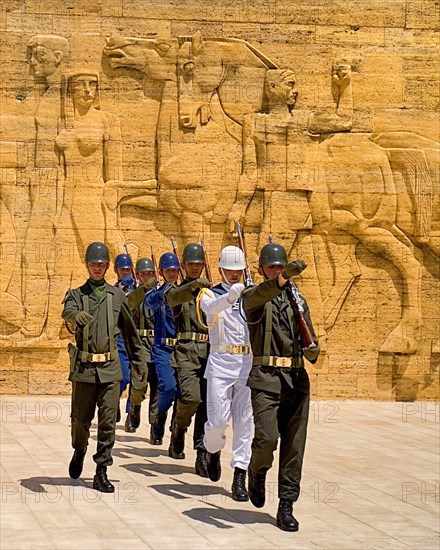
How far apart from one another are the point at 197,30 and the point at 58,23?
164 centimetres

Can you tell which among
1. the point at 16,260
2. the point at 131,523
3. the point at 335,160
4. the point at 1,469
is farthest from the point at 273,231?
the point at 131,523

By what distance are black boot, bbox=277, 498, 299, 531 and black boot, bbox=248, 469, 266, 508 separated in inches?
8.1

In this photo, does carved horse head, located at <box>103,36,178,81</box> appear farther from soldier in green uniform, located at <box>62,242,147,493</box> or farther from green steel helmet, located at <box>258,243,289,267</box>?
green steel helmet, located at <box>258,243,289,267</box>

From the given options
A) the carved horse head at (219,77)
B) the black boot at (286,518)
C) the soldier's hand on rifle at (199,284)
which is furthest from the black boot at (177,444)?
the carved horse head at (219,77)

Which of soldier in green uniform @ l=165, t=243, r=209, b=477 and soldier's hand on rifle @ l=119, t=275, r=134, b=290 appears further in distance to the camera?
soldier's hand on rifle @ l=119, t=275, r=134, b=290

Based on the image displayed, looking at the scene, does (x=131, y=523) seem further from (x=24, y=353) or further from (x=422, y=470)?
(x=24, y=353)

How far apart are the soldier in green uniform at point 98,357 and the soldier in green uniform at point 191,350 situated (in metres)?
0.56

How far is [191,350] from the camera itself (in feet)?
29.6

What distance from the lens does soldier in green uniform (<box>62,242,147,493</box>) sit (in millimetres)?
8031

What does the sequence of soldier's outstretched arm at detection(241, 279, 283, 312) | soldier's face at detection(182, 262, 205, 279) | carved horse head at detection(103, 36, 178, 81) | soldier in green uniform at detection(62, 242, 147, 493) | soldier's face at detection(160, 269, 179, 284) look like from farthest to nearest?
carved horse head at detection(103, 36, 178, 81) < soldier's face at detection(160, 269, 179, 284) < soldier's face at detection(182, 262, 205, 279) < soldier in green uniform at detection(62, 242, 147, 493) < soldier's outstretched arm at detection(241, 279, 283, 312)

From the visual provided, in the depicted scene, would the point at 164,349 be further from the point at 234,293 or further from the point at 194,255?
the point at 234,293

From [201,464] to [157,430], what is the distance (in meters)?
1.46

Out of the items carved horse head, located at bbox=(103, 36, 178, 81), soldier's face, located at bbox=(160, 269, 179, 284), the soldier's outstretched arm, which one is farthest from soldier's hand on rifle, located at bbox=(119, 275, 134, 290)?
the soldier's outstretched arm

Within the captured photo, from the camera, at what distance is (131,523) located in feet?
23.4
